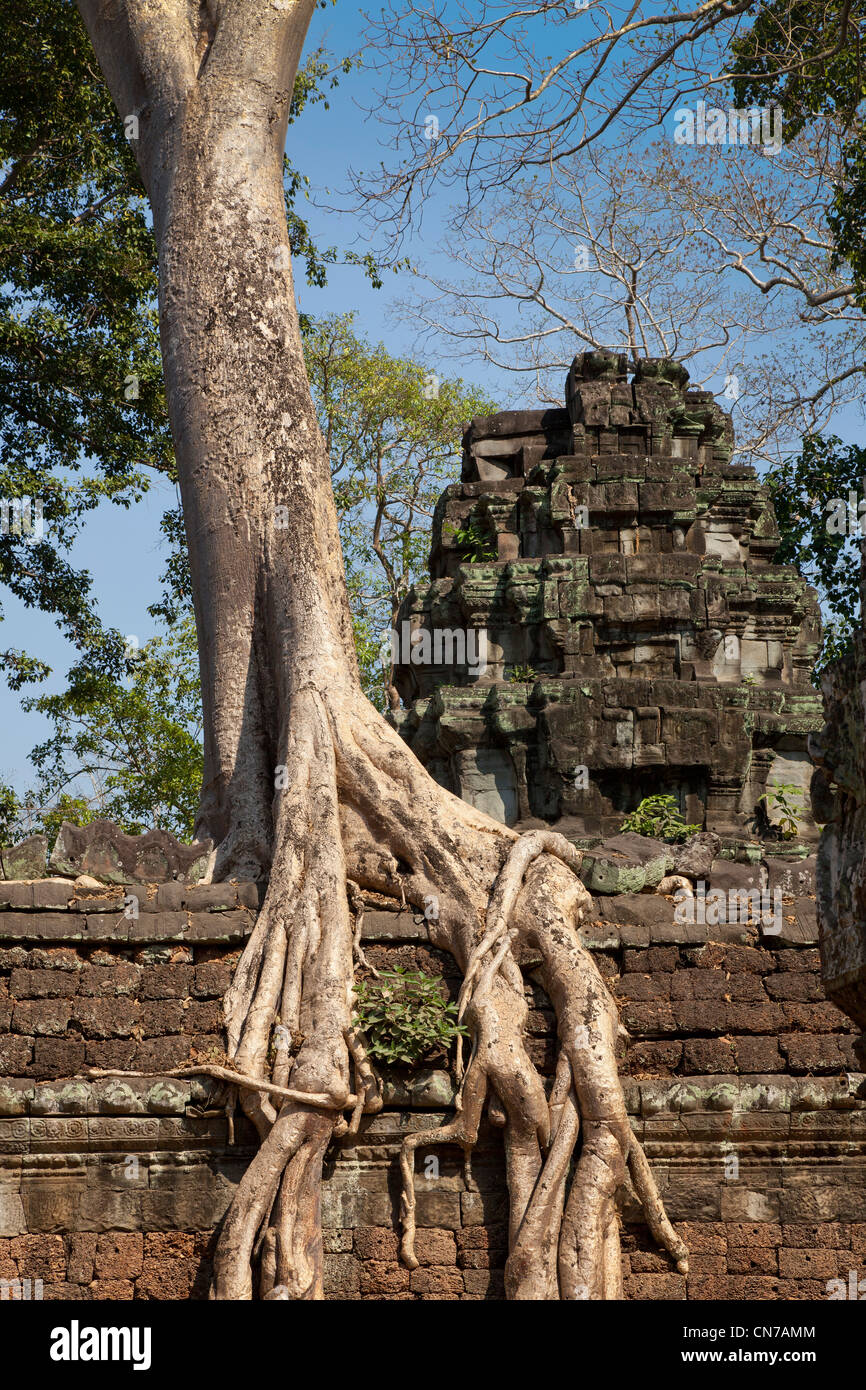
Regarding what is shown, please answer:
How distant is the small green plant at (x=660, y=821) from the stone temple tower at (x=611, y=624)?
0.27 m

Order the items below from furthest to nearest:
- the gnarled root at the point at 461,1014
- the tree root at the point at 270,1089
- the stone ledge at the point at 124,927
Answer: the stone ledge at the point at 124,927
the tree root at the point at 270,1089
the gnarled root at the point at 461,1014

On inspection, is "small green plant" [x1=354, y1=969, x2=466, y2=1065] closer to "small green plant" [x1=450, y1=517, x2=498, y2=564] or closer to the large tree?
the large tree

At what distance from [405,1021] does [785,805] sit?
4.38m

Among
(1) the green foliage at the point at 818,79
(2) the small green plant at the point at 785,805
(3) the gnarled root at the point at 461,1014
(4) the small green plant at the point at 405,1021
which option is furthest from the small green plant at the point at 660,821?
(1) the green foliage at the point at 818,79

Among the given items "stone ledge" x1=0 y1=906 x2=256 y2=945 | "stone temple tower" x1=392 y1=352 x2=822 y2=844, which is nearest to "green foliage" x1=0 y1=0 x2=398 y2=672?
"stone temple tower" x1=392 y1=352 x2=822 y2=844

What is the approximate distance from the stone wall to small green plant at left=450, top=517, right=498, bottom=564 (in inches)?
215

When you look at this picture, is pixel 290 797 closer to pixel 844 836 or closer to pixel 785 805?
pixel 844 836

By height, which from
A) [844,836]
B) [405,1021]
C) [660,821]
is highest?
[660,821]

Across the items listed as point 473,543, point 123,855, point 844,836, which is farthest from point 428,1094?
point 473,543

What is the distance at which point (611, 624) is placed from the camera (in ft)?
32.5

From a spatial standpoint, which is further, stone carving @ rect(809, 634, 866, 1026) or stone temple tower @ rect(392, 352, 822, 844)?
stone temple tower @ rect(392, 352, 822, 844)

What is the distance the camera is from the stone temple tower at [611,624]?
30.6 feet

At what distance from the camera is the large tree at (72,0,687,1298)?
4.93m

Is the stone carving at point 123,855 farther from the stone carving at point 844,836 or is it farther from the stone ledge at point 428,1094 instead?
the stone carving at point 844,836
